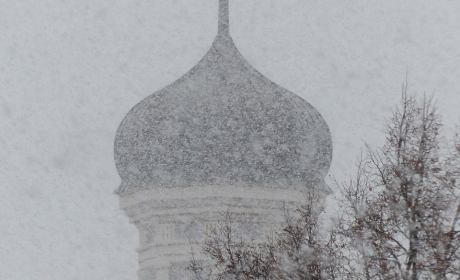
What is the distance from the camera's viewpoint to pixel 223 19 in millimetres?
31438

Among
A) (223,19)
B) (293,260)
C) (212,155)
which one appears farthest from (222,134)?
(293,260)

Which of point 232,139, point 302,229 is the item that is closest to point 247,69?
point 232,139

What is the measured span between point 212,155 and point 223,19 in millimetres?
4796

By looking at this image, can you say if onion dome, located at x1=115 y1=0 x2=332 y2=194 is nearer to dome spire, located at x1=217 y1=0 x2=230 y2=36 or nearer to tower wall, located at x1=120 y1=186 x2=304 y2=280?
tower wall, located at x1=120 y1=186 x2=304 y2=280

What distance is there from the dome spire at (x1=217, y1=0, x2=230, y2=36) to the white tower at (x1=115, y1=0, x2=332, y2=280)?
0.77 m

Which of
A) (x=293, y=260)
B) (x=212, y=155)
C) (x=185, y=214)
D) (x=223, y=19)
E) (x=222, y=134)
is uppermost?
(x=223, y=19)

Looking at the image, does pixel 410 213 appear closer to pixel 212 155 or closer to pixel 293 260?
pixel 293 260

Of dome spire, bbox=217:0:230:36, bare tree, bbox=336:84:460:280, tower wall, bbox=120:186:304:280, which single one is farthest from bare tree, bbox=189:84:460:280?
dome spire, bbox=217:0:230:36

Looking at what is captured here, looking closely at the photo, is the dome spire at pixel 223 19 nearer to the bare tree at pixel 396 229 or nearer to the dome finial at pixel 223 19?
the dome finial at pixel 223 19

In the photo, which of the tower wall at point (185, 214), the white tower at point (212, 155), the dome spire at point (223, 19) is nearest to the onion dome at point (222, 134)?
the white tower at point (212, 155)

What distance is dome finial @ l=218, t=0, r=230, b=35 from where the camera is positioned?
100 feet

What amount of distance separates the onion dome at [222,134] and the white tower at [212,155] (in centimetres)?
3

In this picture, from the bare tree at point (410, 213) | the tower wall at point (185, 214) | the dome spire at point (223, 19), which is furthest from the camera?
the dome spire at point (223, 19)

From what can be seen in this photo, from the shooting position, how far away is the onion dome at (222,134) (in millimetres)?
28375
